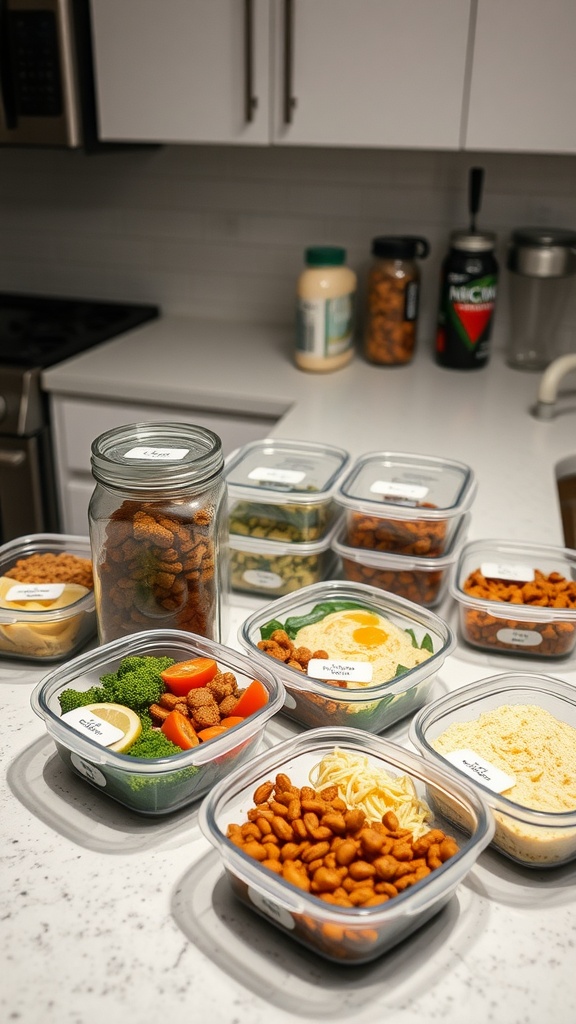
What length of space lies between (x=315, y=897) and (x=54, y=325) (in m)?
2.21

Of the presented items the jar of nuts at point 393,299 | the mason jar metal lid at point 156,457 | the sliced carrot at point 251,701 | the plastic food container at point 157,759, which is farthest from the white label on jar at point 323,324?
the sliced carrot at point 251,701

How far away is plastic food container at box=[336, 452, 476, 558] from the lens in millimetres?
1290

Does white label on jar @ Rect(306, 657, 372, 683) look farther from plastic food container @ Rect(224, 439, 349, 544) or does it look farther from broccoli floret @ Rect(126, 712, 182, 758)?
plastic food container @ Rect(224, 439, 349, 544)

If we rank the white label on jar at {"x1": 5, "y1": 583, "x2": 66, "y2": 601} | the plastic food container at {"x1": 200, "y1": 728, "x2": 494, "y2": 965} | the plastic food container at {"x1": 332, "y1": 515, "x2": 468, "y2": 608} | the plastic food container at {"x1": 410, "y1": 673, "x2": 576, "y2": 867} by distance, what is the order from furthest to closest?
the plastic food container at {"x1": 332, "y1": 515, "x2": 468, "y2": 608} → the white label on jar at {"x1": 5, "y1": 583, "x2": 66, "y2": 601} → the plastic food container at {"x1": 410, "y1": 673, "x2": 576, "y2": 867} → the plastic food container at {"x1": 200, "y1": 728, "x2": 494, "y2": 965}

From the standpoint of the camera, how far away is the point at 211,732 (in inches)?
36.1

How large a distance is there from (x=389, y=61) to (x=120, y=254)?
1156mm

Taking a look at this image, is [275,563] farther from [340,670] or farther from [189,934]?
[189,934]

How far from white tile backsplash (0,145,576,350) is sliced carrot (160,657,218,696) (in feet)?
6.09

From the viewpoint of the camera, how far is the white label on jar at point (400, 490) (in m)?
1.35

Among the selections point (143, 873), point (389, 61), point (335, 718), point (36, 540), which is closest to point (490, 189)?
point (389, 61)

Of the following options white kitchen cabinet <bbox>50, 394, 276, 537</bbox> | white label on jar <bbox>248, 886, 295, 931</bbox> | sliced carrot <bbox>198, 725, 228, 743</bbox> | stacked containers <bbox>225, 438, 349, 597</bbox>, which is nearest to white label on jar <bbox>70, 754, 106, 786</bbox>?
sliced carrot <bbox>198, 725, 228, 743</bbox>

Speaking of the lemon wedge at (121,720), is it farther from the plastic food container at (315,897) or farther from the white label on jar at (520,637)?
the white label on jar at (520,637)

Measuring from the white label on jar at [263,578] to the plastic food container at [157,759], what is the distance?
0.28m

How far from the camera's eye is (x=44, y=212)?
2893mm
